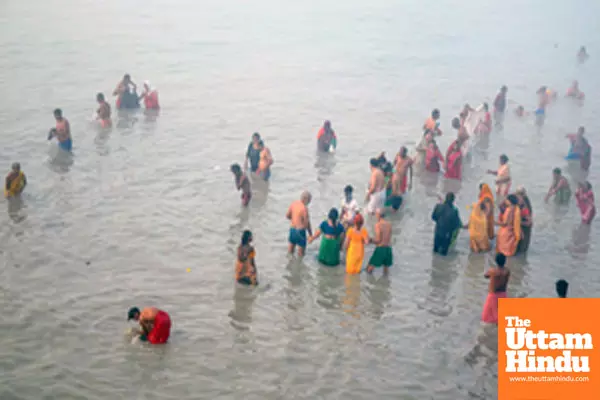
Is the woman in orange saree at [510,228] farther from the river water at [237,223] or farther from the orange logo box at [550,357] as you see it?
the orange logo box at [550,357]

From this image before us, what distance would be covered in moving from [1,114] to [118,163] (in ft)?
18.1

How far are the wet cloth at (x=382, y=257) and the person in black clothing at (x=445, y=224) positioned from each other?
4.30 ft

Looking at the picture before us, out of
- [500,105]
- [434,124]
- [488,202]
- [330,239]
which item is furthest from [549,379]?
[500,105]

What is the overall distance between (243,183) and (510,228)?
5.64m

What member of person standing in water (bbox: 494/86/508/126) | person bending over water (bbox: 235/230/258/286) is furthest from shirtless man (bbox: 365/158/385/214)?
person standing in water (bbox: 494/86/508/126)

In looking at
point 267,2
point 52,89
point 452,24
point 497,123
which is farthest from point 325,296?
point 267,2

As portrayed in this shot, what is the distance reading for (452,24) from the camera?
4175 centimetres

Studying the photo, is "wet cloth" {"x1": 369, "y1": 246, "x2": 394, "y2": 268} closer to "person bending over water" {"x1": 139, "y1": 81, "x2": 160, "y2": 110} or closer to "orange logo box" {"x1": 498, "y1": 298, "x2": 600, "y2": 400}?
"orange logo box" {"x1": 498, "y1": 298, "x2": 600, "y2": 400}

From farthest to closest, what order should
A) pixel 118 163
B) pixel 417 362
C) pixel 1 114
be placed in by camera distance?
pixel 1 114, pixel 118 163, pixel 417 362

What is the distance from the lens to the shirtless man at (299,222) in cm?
1321

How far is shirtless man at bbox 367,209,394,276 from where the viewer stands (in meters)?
12.6

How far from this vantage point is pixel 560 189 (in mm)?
16672

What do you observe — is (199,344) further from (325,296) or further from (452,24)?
(452,24)

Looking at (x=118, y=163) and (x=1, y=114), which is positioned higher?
(x=1, y=114)
